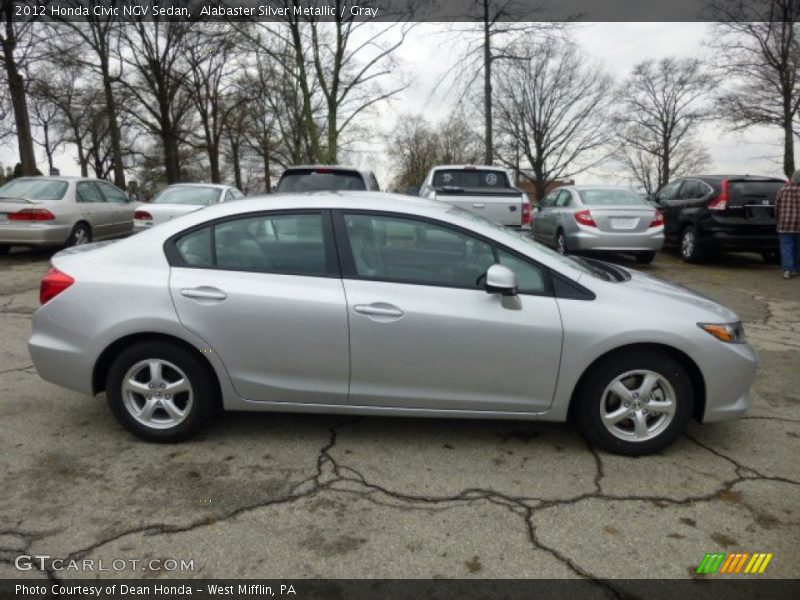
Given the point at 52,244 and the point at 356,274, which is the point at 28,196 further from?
the point at 356,274

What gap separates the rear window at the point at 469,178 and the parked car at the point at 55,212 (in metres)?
6.72

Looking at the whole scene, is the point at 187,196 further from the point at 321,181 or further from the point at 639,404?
the point at 639,404

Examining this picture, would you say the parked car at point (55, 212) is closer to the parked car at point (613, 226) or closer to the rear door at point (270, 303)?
the rear door at point (270, 303)

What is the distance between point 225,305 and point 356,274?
761mm

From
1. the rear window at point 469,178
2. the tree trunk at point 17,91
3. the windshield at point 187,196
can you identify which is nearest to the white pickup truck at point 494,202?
the rear window at point 469,178

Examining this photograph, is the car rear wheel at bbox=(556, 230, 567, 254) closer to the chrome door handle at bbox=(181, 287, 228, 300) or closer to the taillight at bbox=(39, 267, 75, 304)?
the chrome door handle at bbox=(181, 287, 228, 300)

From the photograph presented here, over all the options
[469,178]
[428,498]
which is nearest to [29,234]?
[469,178]

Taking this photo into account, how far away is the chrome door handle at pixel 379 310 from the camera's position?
10.8 feet

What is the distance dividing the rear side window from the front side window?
9.34m

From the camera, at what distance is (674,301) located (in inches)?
136

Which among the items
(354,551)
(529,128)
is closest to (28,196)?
(354,551)

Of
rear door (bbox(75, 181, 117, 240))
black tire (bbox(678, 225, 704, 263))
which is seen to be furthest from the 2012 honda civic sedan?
rear door (bbox(75, 181, 117, 240))

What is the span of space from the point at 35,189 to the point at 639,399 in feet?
37.4

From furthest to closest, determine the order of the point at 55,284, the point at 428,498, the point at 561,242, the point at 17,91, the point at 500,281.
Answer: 1. the point at 17,91
2. the point at 561,242
3. the point at 55,284
4. the point at 500,281
5. the point at 428,498
